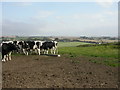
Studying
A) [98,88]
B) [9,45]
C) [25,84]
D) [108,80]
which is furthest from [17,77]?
[9,45]

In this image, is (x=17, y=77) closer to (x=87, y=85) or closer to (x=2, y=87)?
(x=2, y=87)

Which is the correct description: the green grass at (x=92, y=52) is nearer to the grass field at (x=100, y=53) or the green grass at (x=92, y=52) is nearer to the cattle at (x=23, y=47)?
the grass field at (x=100, y=53)

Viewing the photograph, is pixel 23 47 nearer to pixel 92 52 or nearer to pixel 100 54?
pixel 92 52

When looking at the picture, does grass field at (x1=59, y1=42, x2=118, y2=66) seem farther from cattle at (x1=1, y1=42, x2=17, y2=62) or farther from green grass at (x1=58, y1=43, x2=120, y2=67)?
cattle at (x1=1, y1=42, x2=17, y2=62)

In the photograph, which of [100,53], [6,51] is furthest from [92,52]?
[6,51]

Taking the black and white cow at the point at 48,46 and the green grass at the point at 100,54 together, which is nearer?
the green grass at the point at 100,54

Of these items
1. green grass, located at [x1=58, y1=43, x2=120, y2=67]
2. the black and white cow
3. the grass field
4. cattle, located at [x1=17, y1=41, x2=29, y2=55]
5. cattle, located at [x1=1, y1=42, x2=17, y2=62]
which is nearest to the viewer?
green grass, located at [x1=58, y1=43, x2=120, y2=67]

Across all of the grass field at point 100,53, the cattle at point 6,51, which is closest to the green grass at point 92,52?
the grass field at point 100,53

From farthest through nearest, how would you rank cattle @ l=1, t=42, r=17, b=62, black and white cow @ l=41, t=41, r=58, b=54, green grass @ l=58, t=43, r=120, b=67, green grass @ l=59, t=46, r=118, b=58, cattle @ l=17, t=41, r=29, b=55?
black and white cow @ l=41, t=41, r=58, b=54, cattle @ l=17, t=41, r=29, b=55, green grass @ l=59, t=46, r=118, b=58, cattle @ l=1, t=42, r=17, b=62, green grass @ l=58, t=43, r=120, b=67

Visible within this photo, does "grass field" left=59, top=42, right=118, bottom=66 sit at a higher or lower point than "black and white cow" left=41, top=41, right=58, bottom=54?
lower

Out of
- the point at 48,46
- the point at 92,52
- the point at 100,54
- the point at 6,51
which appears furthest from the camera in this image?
the point at 92,52

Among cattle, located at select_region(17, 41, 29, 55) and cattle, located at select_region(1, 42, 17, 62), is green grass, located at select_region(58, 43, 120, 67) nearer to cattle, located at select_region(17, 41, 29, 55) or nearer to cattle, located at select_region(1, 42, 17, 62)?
cattle, located at select_region(17, 41, 29, 55)

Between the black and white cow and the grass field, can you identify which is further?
the black and white cow

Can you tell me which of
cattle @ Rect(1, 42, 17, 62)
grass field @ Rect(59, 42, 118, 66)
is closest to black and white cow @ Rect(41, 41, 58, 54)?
grass field @ Rect(59, 42, 118, 66)
